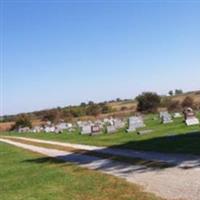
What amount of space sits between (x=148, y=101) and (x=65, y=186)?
62977 millimetres

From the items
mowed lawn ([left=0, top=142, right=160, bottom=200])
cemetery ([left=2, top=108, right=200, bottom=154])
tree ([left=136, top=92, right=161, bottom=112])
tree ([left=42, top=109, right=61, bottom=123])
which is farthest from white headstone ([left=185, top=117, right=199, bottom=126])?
tree ([left=42, top=109, right=61, bottom=123])

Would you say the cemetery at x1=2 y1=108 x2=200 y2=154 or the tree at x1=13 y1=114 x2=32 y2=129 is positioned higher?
the tree at x1=13 y1=114 x2=32 y2=129

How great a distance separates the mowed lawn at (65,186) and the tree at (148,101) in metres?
54.6

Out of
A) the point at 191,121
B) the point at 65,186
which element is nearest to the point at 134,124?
the point at 191,121

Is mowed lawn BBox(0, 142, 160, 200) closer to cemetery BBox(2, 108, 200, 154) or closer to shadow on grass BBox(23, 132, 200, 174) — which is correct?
shadow on grass BBox(23, 132, 200, 174)

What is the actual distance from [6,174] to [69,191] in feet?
25.7

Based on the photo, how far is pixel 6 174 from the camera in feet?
70.9

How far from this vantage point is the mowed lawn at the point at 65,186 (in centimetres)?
1307

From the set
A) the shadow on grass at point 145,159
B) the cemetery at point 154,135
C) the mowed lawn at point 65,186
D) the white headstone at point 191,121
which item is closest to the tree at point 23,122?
the cemetery at point 154,135

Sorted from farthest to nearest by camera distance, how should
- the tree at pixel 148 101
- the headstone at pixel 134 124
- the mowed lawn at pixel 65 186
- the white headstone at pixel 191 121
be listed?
the tree at pixel 148 101
the headstone at pixel 134 124
the white headstone at pixel 191 121
the mowed lawn at pixel 65 186

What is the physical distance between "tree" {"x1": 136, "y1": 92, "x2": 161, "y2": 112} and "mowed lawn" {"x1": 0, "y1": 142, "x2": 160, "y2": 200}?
5462cm

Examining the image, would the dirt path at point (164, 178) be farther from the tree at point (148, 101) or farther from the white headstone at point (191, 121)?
the tree at point (148, 101)

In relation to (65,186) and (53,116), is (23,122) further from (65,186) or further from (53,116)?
(65,186)

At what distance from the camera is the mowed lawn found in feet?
42.9
